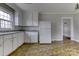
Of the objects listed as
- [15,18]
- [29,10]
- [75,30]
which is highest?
[29,10]

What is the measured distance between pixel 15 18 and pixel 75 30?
4.80 meters

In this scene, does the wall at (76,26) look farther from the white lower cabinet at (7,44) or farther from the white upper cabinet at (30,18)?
the white lower cabinet at (7,44)

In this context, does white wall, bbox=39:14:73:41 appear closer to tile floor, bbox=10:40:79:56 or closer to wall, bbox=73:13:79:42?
wall, bbox=73:13:79:42

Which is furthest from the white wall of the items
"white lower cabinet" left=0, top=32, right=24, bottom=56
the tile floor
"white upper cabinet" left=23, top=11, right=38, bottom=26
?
"white lower cabinet" left=0, top=32, right=24, bottom=56

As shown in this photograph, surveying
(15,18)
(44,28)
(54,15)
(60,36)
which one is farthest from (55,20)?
(15,18)

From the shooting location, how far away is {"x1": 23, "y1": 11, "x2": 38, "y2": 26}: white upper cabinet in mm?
7695

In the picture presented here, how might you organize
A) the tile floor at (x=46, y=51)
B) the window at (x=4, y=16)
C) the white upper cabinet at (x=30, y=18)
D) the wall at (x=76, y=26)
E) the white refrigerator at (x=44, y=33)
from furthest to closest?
1. the wall at (x=76, y=26)
2. the white upper cabinet at (x=30, y=18)
3. the white refrigerator at (x=44, y=33)
4. the window at (x=4, y=16)
5. the tile floor at (x=46, y=51)

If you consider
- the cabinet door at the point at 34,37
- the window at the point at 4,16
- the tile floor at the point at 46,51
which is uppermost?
the window at the point at 4,16

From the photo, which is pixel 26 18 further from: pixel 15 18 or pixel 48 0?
pixel 48 0

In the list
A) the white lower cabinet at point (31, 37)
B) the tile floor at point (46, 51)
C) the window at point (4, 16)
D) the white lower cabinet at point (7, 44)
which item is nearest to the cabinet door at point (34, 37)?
the white lower cabinet at point (31, 37)

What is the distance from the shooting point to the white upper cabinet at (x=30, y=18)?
7.70 metres

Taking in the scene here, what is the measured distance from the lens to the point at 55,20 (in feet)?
29.5

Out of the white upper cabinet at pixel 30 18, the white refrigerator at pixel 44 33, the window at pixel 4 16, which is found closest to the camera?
the window at pixel 4 16

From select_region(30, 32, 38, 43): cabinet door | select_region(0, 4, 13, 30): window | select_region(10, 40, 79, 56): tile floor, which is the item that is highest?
select_region(0, 4, 13, 30): window
